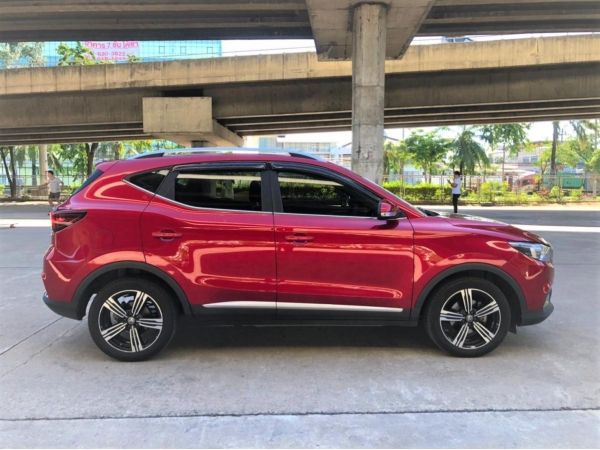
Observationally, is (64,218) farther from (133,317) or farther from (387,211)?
(387,211)

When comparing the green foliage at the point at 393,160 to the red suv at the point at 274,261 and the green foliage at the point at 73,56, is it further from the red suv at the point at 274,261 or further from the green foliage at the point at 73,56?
the red suv at the point at 274,261

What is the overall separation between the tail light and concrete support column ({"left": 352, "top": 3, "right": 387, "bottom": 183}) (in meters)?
8.51

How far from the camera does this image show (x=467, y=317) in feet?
15.1

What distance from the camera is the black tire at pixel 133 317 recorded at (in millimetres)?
4535

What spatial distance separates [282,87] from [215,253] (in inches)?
722

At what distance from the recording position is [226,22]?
1521 cm

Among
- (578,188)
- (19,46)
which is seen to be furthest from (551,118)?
(19,46)

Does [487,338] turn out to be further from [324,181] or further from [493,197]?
[493,197]

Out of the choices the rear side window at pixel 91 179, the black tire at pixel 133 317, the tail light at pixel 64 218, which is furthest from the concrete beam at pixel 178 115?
the black tire at pixel 133 317

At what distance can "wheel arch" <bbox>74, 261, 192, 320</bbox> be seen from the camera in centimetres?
449

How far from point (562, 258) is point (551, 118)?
22228 mm

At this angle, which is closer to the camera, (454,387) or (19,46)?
(454,387)

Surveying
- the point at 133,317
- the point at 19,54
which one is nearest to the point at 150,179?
the point at 133,317

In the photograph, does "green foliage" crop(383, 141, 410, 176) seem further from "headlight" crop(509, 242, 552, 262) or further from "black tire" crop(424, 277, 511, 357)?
"black tire" crop(424, 277, 511, 357)
